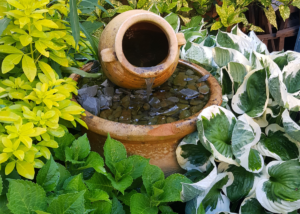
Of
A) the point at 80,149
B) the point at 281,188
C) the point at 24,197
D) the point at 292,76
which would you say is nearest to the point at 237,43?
the point at 292,76

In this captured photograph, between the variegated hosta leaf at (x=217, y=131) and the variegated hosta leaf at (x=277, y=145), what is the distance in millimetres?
180

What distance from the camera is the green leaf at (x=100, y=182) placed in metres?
0.98

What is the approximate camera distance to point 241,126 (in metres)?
1.13

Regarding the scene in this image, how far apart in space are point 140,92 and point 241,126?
1.72 feet

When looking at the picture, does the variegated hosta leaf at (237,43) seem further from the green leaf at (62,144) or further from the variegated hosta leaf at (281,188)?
the green leaf at (62,144)

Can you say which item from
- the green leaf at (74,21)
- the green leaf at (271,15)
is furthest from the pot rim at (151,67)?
→ the green leaf at (271,15)

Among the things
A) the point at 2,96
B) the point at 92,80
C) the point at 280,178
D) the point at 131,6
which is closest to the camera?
the point at 2,96

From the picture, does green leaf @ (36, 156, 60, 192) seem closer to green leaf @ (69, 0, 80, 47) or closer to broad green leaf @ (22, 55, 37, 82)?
broad green leaf @ (22, 55, 37, 82)

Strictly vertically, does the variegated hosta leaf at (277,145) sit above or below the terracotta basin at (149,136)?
below

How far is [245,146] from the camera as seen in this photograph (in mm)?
1092

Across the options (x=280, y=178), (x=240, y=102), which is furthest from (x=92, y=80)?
(x=280, y=178)

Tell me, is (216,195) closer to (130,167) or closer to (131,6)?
(130,167)

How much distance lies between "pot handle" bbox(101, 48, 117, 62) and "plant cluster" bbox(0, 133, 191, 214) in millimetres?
368

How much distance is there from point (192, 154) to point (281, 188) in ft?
1.26
